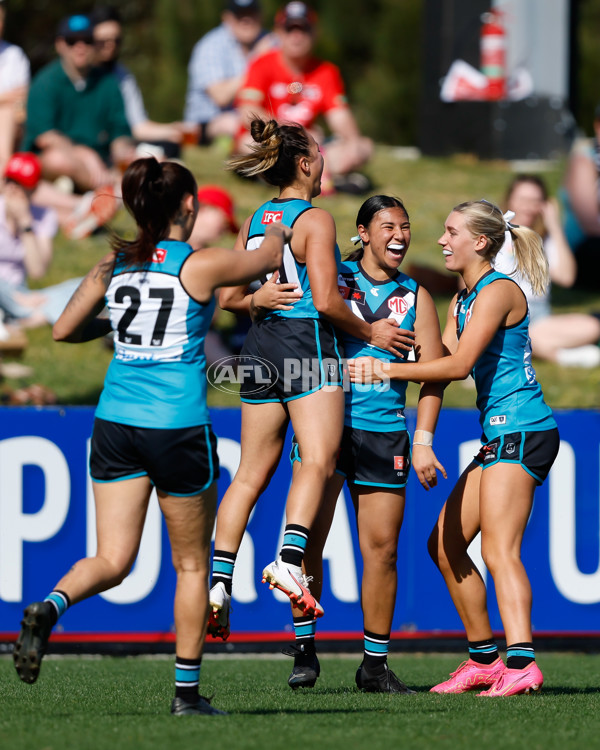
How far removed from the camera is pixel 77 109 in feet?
38.1

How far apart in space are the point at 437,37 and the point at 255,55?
291 cm

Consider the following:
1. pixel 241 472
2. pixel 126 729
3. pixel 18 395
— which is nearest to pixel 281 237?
pixel 241 472

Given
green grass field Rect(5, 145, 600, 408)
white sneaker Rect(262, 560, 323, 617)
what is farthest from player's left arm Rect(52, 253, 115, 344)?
green grass field Rect(5, 145, 600, 408)

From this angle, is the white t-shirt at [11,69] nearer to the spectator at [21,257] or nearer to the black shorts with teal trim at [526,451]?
the spectator at [21,257]

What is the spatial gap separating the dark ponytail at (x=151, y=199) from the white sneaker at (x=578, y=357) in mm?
6979

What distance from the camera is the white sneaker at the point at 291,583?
16.5 feet

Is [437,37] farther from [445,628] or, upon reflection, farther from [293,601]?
[293,601]

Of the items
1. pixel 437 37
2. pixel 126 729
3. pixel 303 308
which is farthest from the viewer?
pixel 437 37

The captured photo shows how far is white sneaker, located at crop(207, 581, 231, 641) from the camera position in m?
5.23

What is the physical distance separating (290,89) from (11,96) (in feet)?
8.89

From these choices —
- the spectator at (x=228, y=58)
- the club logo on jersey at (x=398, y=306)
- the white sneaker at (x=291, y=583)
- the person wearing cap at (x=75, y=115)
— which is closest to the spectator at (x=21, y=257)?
the person wearing cap at (x=75, y=115)

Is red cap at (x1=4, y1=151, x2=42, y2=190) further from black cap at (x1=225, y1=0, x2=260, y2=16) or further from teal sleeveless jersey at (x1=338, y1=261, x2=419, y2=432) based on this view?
teal sleeveless jersey at (x1=338, y1=261, x2=419, y2=432)

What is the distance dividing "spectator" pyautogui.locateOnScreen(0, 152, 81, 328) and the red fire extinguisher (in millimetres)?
6403

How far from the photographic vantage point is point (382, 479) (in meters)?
5.56
